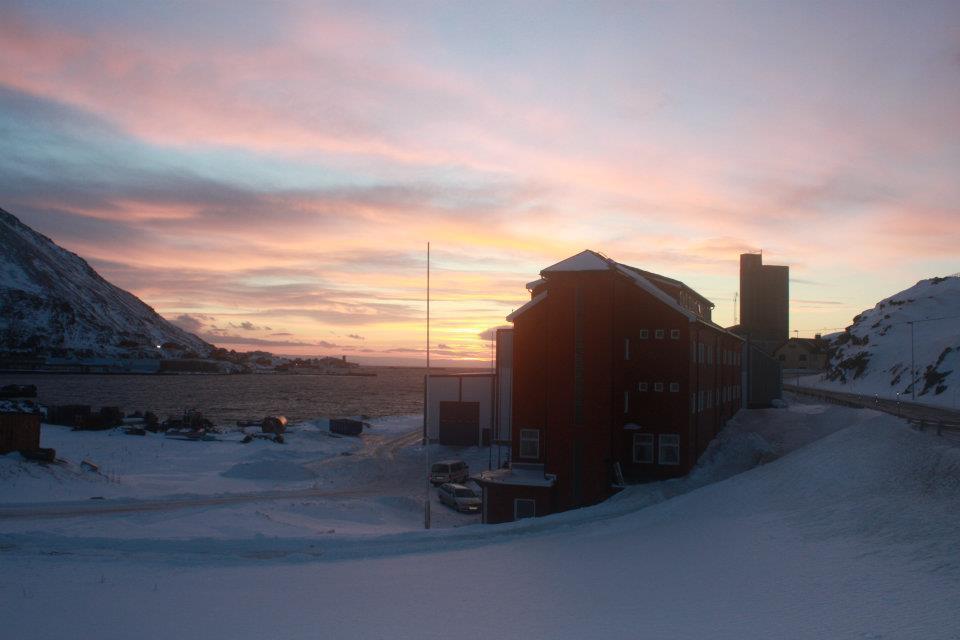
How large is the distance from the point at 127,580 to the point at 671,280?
3603 cm

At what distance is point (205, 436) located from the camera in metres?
71.3

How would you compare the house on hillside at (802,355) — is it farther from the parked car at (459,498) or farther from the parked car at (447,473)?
the parked car at (459,498)

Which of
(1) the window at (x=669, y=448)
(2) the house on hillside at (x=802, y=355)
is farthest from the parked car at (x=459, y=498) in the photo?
(2) the house on hillside at (x=802, y=355)

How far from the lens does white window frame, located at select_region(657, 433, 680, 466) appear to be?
38.4 m

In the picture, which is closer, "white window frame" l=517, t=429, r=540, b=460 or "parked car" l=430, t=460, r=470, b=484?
"white window frame" l=517, t=429, r=540, b=460

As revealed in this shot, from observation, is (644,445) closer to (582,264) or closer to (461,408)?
(582,264)

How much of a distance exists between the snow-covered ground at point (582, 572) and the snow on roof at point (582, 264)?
1265 cm

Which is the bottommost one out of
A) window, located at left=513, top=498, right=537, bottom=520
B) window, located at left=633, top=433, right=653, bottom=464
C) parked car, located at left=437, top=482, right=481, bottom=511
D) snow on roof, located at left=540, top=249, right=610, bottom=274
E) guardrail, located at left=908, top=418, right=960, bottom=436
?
parked car, located at left=437, top=482, right=481, bottom=511

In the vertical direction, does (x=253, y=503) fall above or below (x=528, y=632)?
below

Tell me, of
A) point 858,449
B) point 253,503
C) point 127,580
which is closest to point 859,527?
point 858,449

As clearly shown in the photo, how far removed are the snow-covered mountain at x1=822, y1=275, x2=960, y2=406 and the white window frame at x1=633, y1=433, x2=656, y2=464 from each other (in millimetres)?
41992

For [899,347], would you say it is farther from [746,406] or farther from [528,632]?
[528,632]

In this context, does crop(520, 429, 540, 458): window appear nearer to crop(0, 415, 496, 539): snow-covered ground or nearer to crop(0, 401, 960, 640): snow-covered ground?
crop(0, 415, 496, 539): snow-covered ground

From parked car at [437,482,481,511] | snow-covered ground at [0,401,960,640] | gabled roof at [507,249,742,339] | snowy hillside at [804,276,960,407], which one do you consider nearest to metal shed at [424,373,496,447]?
parked car at [437,482,481,511]
